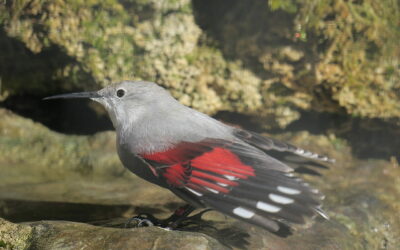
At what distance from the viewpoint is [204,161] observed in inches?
103

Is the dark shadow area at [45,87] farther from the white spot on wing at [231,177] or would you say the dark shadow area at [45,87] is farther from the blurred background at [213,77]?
the white spot on wing at [231,177]

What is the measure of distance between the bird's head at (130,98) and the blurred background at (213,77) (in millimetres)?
625

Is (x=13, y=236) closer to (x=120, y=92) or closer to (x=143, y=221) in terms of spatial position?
(x=143, y=221)

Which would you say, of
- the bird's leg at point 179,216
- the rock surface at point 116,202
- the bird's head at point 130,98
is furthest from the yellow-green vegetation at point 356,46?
the bird's leg at point 179,216

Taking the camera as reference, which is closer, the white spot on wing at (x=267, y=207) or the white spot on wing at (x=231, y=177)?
the white spot on wing at (x=267, y=207)

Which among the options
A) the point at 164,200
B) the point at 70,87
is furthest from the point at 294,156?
the point at 70,87

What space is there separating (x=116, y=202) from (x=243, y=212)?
1.29 metres

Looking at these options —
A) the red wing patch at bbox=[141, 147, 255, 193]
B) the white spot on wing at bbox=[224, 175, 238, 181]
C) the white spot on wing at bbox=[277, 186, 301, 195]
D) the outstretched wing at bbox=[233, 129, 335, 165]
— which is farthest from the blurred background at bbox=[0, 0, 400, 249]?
the white spot on wing at bbox=[277, 186, 301, 195]

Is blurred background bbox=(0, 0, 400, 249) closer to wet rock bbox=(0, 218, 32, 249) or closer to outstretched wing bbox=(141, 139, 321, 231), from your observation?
outstretched wing bbox=(141, 139, 321, 231)

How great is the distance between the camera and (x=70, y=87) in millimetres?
4395

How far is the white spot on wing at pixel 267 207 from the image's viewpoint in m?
2.34

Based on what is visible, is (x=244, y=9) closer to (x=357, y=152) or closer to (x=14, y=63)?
(x=357, y=152)

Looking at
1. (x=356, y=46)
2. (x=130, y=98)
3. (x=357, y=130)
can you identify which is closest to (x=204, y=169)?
(x=130, y=98)

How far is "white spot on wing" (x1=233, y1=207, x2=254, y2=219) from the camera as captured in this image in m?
2.31
